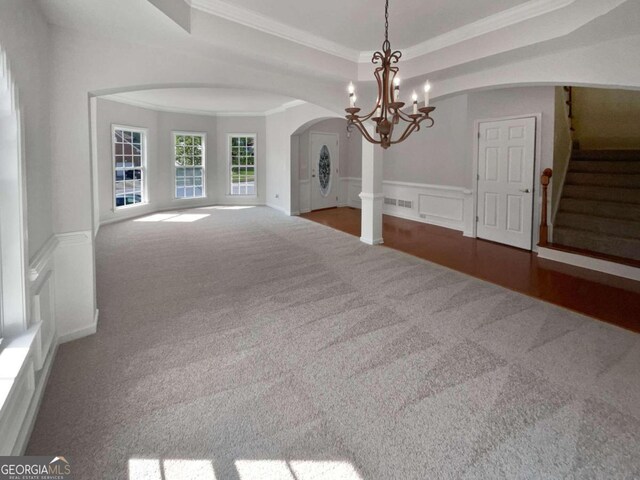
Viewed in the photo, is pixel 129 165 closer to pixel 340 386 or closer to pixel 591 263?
pixel 340 386

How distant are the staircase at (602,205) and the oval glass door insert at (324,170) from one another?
5547 millimetres

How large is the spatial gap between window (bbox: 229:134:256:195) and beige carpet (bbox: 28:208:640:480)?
6858mm


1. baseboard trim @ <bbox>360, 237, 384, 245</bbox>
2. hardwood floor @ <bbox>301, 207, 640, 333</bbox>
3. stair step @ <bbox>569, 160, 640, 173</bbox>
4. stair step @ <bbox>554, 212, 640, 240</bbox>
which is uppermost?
stair step @ <bbox>569, 160, 640, 173</bbox>

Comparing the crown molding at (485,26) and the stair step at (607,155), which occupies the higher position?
the crown molding at (485,26)

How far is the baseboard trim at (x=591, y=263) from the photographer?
175 inches

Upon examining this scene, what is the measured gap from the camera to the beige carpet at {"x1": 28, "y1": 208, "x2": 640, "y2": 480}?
175 cm

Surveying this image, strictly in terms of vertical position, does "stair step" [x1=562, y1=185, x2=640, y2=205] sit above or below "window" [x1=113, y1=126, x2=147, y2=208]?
below

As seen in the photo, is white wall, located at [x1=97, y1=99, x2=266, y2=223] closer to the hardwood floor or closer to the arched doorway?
the arched doorway

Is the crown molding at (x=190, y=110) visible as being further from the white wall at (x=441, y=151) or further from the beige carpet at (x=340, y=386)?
the beige carpet at (x=340, y=386)

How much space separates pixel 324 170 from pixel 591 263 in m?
6.60

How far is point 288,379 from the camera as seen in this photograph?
95.0 inches

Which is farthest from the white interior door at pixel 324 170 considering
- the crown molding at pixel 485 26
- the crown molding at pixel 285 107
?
the crown molding at pixel 485 26

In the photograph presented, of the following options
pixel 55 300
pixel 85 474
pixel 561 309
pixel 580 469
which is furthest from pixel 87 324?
pixel 561 309

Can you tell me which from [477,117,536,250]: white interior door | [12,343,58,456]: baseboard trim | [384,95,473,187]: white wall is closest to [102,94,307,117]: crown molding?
[384,95,473,187]: white wall
